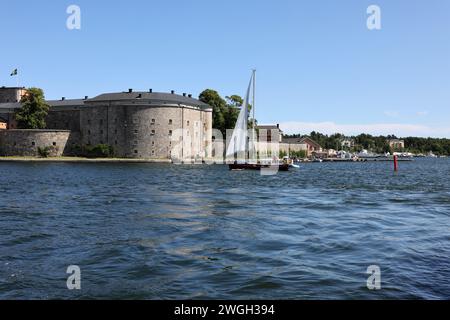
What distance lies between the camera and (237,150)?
5638cm

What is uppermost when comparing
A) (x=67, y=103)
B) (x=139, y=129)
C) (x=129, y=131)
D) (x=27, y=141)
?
(x=67, y=103)

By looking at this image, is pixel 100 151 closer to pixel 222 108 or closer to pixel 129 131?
pixel 129 131

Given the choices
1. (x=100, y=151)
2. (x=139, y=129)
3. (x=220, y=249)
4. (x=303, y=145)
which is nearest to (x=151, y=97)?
(x=139, y=129)

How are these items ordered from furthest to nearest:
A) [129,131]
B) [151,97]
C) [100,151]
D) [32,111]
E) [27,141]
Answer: [32,111]
[151,97]
[129,131]
[100,151]
[27,141]

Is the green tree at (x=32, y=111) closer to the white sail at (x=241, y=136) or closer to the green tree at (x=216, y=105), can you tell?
the green tree at (x=216, y=105)

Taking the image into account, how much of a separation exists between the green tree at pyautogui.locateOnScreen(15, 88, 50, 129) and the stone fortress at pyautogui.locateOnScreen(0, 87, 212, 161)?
3138 mm

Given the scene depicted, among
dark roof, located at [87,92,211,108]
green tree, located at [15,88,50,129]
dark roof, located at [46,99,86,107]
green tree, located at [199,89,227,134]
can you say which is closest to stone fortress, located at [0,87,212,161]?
dark roof, located at [87,92,211,108]

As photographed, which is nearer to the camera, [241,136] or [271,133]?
[241,136]

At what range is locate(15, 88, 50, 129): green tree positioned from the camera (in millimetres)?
83375

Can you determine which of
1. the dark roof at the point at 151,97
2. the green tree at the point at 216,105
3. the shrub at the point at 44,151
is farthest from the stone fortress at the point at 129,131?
the green tree at the point at 216,105

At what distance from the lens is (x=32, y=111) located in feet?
278

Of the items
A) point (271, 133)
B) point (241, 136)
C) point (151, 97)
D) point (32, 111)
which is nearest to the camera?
point (241, 136)

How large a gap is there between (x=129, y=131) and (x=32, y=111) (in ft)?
61.6
